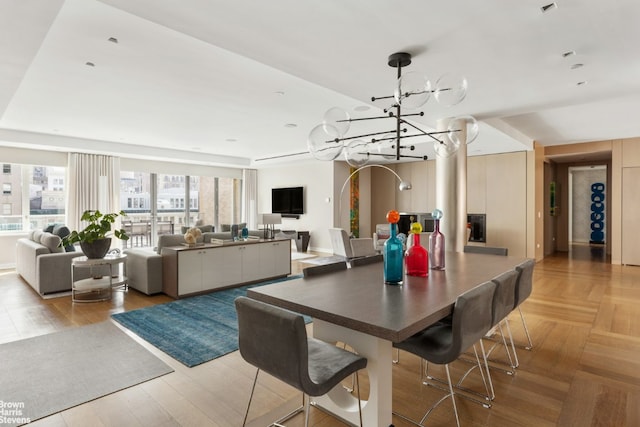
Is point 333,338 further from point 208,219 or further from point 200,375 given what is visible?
point 208,219

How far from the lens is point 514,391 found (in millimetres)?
2469

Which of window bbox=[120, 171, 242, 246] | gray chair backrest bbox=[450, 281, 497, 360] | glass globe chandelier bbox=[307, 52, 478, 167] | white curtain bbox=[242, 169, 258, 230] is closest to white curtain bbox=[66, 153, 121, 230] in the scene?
window bbox=[120, 171, 242, 246]

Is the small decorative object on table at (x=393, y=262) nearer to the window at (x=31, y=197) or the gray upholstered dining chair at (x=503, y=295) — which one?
the gray upholstered dining chair at (x=503, y=295)

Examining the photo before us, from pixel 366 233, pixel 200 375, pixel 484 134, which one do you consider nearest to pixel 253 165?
pixel 366 233

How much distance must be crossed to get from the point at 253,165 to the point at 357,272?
28.1 feet

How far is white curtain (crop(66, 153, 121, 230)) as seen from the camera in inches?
303

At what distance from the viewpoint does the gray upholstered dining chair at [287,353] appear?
1.50 meters

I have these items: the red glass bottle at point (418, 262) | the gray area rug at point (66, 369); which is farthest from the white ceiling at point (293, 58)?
the gray area rug at point (66, 369)

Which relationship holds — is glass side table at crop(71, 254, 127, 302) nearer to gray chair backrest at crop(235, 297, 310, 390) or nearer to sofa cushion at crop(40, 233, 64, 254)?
sofa cushion at crop(40, 233, 64, 254)

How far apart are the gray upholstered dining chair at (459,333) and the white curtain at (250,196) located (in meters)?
9.43

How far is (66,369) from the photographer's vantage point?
2742mm

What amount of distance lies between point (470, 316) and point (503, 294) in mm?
580

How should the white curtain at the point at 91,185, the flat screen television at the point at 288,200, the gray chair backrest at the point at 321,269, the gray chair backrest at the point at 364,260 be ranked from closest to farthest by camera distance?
the gray chair backrest at the point at 321,269
the gray chair backrest at the point at 364,260
the white curtain at the point at 91,185
the flat screen television at the point at 288,200

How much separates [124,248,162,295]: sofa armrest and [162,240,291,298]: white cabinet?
9 centimetres
